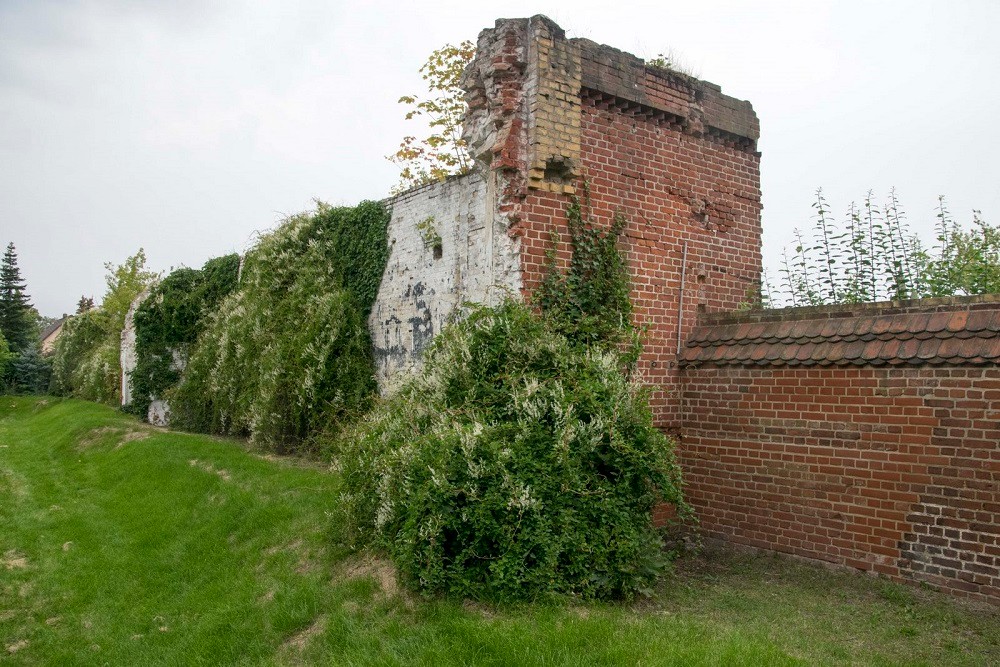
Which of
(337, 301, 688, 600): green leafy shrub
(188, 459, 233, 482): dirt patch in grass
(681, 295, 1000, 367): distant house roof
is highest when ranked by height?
(681, 295, 1000, 367): distant house roof

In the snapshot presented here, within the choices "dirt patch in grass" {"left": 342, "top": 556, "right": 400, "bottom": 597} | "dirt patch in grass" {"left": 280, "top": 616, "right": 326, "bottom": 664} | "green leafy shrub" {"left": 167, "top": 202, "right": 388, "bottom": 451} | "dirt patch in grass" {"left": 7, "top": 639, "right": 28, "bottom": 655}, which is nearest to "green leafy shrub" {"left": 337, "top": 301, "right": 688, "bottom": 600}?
"dirt patch in grass" {"left": 342, "top": 556, "right": 400, "bottom": 597}

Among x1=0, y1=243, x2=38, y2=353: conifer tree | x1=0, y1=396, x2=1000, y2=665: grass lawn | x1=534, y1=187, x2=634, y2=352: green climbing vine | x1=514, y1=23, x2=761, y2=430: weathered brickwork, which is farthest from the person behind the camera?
x1=0, y1=243, x2=38, y2=353: conifer tree

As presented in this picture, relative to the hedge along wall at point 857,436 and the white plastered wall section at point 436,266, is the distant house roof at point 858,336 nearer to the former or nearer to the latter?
the hedge along wall at point 857,436

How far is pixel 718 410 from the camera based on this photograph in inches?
310

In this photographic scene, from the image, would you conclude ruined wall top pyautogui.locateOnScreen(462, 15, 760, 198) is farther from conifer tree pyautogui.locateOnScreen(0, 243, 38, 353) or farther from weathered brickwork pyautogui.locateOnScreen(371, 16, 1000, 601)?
conifer tree pyautogui.locateOnScreen(0, 243, 38, 353)

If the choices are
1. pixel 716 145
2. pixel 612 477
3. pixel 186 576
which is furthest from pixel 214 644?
pixel 716 145

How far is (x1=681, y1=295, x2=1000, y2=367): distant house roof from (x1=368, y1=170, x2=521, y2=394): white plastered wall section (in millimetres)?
2525

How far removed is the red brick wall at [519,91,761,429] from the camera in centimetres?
790

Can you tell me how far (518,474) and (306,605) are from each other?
2.29 metres

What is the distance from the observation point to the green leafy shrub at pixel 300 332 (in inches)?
420

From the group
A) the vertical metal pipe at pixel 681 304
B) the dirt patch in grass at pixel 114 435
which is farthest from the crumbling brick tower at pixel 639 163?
the dirt patch in grass at pixel 114 435

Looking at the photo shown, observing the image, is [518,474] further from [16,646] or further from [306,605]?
[16,646]

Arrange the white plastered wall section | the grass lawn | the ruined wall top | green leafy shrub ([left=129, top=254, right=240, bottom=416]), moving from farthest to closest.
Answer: green leafy shrub ([left=129, top=254, right=240, bottom=416]) < the white plastered wall section < the ruined wall top < the grass lawn

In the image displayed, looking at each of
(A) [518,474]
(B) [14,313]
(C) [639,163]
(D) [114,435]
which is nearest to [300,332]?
(C) [639,163]
